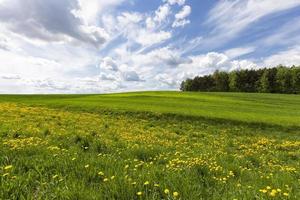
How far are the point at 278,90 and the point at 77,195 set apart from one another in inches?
5197

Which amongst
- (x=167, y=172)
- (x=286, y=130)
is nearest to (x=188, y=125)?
(x=286, y=130)

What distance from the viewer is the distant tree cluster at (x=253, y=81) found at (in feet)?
400

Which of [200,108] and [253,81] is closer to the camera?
[200,108]

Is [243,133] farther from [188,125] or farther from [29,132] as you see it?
[29,132]

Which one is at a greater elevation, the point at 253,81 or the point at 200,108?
the point at 253,81

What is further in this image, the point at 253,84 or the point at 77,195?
the point at 253,84

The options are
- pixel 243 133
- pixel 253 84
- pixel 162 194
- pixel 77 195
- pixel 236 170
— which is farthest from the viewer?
pixel 253 84

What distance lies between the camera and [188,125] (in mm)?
28141

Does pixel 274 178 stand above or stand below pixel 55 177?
below

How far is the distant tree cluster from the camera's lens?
121825 mm

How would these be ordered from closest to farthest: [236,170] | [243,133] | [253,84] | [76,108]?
[236,170], [243,133], [76,108], [253,84]

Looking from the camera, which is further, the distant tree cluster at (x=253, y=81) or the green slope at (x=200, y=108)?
the distant tree cluster at (x=253, y=81)

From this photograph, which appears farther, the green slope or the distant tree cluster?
the distant tree cluster

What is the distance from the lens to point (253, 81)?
13700 cm
